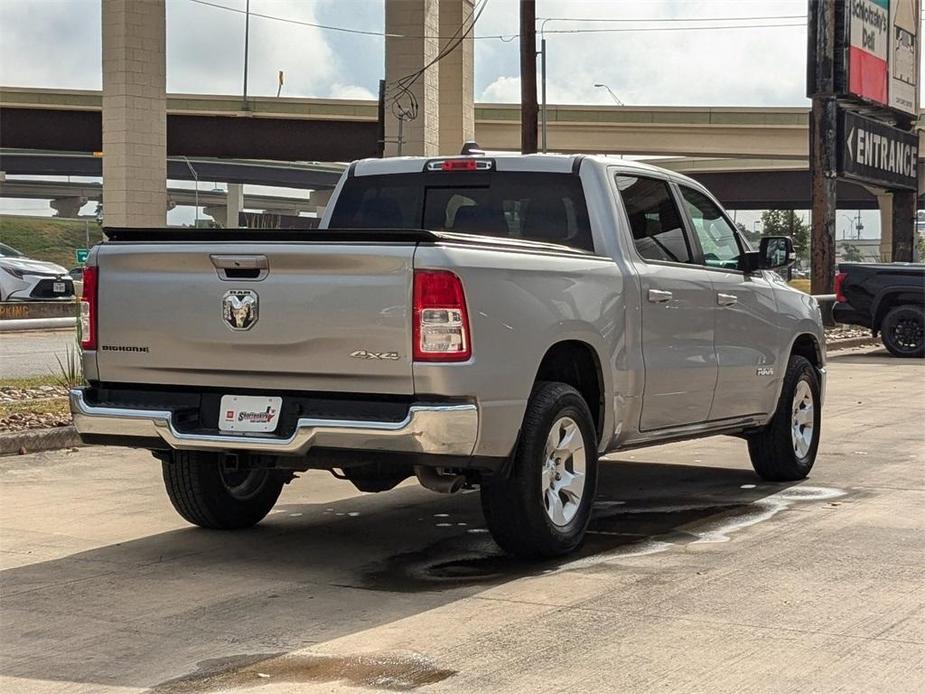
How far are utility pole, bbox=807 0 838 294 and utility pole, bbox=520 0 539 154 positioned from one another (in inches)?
245

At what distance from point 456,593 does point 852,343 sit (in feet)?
71.6

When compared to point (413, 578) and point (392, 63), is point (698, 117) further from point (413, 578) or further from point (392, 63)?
point (413, 578)

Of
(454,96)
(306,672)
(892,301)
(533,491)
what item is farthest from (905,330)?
(454,96)

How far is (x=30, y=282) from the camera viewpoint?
86.5ft

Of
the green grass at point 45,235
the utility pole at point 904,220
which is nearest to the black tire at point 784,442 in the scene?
the utility pole at point 904,220

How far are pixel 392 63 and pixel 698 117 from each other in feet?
101

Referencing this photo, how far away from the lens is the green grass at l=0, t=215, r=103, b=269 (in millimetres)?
109375

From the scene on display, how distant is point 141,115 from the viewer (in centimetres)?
4516

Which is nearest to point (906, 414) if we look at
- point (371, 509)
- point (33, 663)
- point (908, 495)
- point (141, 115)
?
point (908, 495)

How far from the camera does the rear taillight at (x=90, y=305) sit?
680 centimetres

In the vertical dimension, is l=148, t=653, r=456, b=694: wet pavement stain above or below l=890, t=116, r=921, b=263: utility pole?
below

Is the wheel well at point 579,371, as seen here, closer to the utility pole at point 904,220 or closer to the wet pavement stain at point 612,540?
the wet pavement stain at point 612,540

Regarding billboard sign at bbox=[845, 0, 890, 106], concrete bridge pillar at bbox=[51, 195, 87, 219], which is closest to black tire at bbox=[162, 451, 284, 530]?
billboard sign at bbox=[845, 0, 890, 106]

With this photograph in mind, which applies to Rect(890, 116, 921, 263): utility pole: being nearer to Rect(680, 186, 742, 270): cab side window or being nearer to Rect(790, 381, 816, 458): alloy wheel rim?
Rect(790, 381, 816, 458): alloy wheel rim
